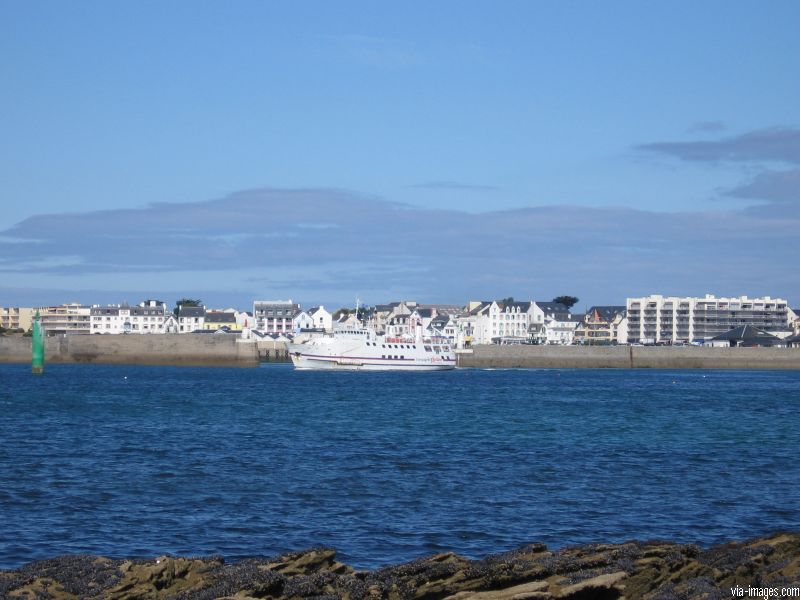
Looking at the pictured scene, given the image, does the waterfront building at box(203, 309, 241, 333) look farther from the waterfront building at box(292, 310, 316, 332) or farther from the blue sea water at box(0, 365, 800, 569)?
the blue sea water at box(0, 365, 800, 569)

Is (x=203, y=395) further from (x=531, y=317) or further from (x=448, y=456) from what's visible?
(x=531, y=317)

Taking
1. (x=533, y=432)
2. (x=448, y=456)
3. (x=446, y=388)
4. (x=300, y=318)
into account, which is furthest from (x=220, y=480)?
(x=300, y=318)

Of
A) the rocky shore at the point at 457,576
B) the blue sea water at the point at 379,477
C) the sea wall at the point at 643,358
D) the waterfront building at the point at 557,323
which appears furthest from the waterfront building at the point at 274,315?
the rocky shore at the point at 457,576

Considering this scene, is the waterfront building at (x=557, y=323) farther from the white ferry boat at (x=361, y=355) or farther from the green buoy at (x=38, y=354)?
the green buoy at (x=38, y=354)

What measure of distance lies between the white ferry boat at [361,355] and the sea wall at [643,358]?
493 inches

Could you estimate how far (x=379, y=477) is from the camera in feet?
82.4

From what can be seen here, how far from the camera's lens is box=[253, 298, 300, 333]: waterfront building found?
191 m

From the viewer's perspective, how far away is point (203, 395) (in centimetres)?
6003

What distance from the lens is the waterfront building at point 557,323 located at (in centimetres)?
19000

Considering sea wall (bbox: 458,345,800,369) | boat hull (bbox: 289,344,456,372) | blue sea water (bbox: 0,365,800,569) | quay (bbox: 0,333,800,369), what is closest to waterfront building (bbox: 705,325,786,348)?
sea wall (bbox: 458,345,800,369)

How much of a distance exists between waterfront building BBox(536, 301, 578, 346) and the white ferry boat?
79387 millimetres

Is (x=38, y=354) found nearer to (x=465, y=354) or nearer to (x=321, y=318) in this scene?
(x=465, y=354)

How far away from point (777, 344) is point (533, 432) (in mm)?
110816

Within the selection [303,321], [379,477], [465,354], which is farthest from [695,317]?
[379,477]
